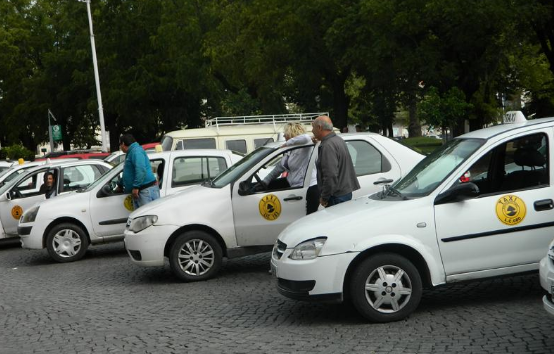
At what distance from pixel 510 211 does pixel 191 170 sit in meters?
7.15

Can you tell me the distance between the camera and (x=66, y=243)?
13.9 metres

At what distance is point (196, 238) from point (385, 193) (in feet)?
9.88

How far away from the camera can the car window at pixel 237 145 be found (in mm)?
22141

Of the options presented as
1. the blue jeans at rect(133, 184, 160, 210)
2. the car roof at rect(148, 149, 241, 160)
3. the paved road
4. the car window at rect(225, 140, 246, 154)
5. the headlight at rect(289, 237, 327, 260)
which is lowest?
the paved road

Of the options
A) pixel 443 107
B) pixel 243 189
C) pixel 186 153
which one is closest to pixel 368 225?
pixel 243 189

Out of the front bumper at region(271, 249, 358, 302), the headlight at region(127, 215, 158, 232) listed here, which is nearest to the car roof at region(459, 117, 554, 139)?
the front bumper at region(271, 249, 358, 302)

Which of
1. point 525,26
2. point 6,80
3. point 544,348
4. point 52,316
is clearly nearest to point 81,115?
point 6,80

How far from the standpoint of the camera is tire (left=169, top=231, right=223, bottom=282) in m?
10.4

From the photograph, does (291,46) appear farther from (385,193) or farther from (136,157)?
(385,193)

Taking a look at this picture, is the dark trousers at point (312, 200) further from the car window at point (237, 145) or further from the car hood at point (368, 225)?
the car window at point (237, 145)

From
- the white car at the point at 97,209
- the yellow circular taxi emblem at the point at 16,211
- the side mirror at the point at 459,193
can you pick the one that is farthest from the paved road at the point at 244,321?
the yellow circular taxi emblem at the point at 16,211

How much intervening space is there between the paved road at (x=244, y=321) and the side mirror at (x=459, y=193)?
104cm

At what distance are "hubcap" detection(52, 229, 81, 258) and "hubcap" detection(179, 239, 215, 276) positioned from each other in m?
3.88

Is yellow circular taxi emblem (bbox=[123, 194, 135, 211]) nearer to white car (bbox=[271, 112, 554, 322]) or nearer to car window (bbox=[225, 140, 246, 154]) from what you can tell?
white car (bbox=[271, 112, 554, 322])
